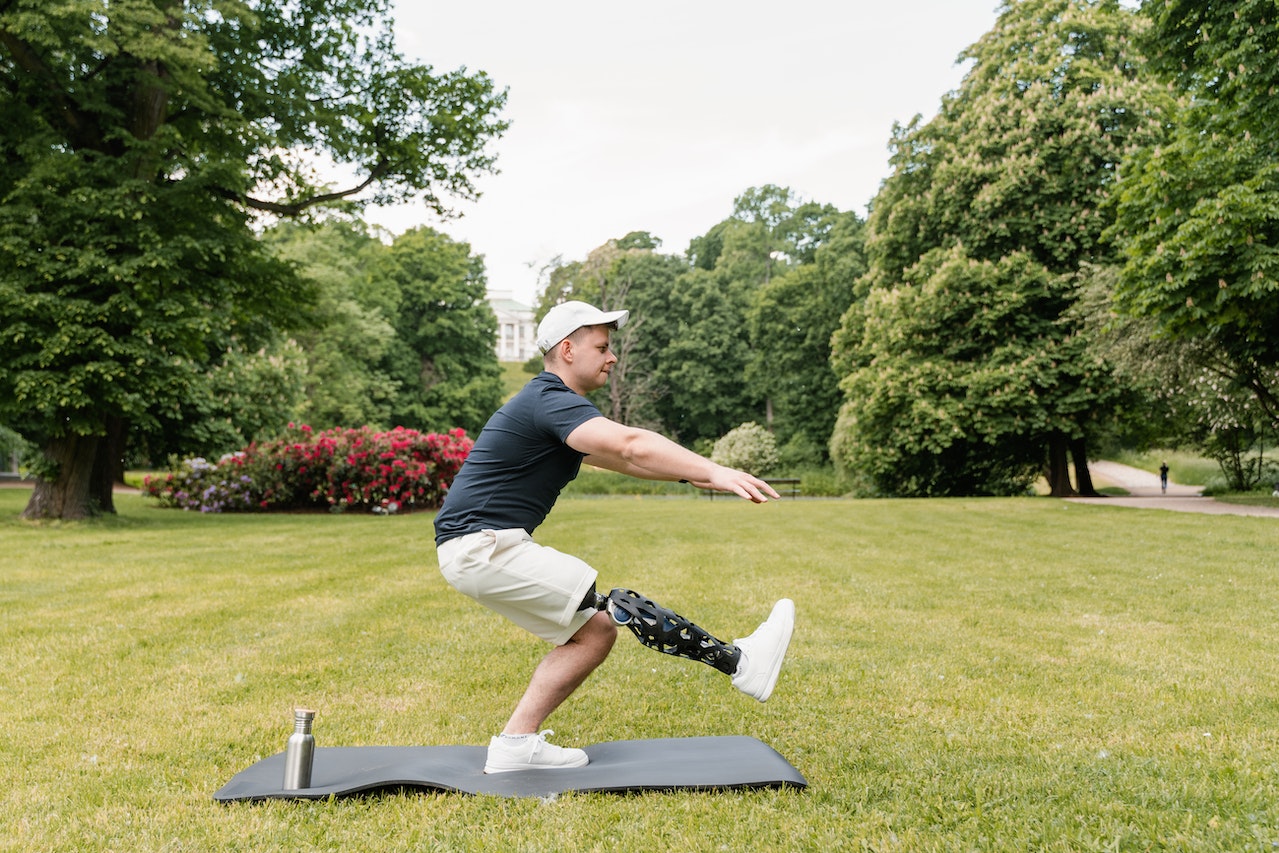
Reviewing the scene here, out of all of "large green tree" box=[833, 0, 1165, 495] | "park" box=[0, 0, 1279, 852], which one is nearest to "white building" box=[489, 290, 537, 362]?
"park" box=[0, 0, 1279, 852]

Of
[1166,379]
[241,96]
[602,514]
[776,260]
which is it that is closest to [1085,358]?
[1166,379]

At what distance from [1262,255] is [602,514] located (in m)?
13.6

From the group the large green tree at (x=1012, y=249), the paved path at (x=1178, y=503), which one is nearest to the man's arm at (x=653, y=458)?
the paved path at (x=1178, y=503)

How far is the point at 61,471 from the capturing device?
1678 centimetres

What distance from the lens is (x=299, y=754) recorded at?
3.84 m

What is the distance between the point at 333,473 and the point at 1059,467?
65.9ft

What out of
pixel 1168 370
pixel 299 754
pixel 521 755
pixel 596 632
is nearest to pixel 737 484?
pixel 596 632

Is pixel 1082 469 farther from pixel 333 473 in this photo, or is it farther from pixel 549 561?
pixel 549 561

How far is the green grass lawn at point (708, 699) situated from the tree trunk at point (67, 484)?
17.0 ft

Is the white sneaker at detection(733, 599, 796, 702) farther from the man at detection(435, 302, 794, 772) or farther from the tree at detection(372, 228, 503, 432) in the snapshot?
the tree at detection(372, 228, 503, 432)

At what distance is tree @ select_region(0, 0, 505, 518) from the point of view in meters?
14.4

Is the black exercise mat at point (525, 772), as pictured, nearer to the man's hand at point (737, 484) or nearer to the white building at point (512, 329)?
the man's hand at point (737, 484)

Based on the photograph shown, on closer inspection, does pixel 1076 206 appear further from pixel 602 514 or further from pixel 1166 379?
pixel 602 514

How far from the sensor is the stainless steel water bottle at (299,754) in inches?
151
